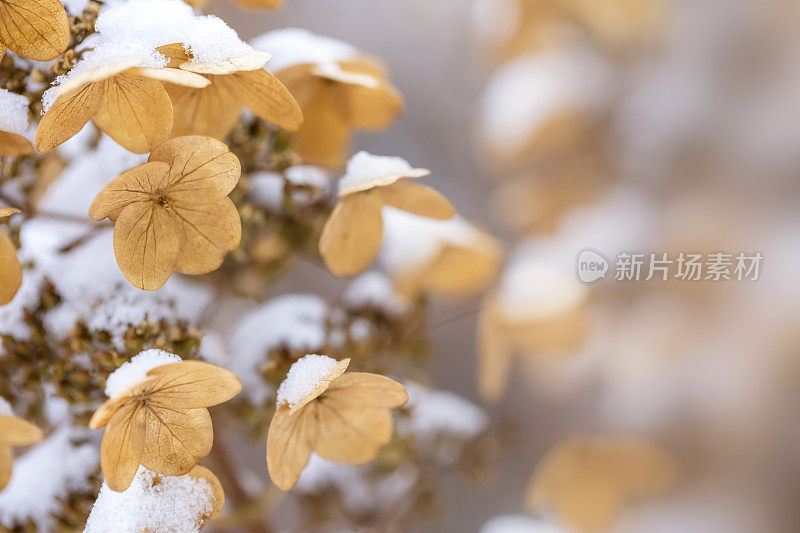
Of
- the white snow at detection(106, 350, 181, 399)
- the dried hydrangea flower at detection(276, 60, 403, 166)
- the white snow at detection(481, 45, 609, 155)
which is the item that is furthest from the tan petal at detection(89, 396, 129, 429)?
the white snow at detection(481, 45, 609, 155)

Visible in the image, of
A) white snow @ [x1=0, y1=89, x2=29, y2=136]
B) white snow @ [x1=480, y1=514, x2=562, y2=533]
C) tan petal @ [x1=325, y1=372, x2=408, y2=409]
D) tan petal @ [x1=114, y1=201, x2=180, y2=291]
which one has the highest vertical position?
white snow @ [x1=0, y1=89, x2=29, y2=136]

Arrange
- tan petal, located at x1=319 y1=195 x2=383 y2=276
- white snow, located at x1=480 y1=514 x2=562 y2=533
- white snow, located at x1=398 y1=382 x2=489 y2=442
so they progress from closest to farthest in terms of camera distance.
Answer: tan petal, located at x1=319 y1=195 x2=383 y2=276
white snow, located at x1=398 y1=382 x2=489 y2=442
white snow, located at x1=480 y1=514 x2=562 y2=533

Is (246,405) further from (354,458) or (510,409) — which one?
(510,409)

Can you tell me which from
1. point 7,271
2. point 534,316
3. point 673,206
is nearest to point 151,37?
point 7,271

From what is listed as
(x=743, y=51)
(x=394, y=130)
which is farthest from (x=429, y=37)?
(x=743, y=51)

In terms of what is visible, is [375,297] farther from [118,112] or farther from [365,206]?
[118,112]

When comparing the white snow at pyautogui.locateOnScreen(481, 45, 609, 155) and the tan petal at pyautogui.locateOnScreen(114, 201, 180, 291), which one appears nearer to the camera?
the tan petal at pyautogui.locateOnScreen(114, 201, 180, 291)

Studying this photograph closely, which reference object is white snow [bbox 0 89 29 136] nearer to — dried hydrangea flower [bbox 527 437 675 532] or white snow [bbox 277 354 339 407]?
white snow [bbox 277 354 339 407]
